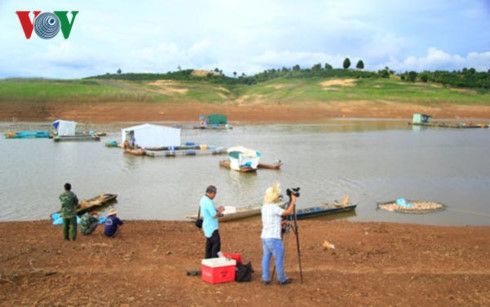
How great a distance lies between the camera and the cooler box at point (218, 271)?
989 cm

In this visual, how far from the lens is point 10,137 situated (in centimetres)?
5500

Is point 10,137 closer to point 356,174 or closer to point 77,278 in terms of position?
point 356,174

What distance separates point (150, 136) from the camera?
45969mm

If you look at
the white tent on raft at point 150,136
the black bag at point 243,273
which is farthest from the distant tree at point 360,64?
the black bag at point 243,273

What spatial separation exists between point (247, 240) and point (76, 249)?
4.40 meters

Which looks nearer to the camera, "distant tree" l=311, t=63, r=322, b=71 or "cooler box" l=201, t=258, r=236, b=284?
"cooler box" l=201, t=258, r=236, b=284

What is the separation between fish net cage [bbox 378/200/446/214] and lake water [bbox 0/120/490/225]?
48 centimetres

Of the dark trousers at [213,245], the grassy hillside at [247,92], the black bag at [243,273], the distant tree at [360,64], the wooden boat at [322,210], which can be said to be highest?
the distant tree at [360,64]

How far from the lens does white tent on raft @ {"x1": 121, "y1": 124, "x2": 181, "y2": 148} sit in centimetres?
4525

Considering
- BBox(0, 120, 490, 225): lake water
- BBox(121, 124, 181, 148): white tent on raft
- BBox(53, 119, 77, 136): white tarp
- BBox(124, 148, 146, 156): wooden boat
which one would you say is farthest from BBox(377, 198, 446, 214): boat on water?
BBox(53, 119, 77, 136): white tarp

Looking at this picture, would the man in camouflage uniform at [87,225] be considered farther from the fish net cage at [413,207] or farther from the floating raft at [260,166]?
the floating raft at [260,166]

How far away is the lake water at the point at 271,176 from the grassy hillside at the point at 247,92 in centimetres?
4329

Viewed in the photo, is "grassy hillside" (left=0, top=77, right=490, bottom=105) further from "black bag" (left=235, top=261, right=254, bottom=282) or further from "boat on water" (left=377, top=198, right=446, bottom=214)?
"black bag" (left=235, top=261, right=254, bottom=282)

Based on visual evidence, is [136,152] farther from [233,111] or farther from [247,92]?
[247,92]
